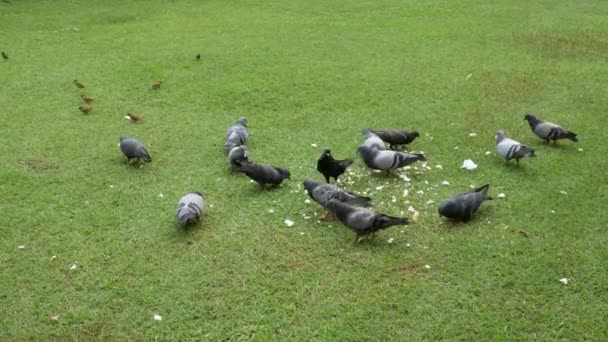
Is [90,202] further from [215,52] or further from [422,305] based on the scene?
[215,52]

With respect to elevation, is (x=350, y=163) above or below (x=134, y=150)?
above

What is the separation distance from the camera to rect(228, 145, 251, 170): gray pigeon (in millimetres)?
5395

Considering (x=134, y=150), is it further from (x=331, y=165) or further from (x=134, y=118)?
(x=331, y=165)

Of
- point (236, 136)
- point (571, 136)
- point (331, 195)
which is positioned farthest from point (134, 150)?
point (571, 136)

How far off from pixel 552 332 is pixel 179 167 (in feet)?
11.9

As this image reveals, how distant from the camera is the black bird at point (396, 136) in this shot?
5.79 m

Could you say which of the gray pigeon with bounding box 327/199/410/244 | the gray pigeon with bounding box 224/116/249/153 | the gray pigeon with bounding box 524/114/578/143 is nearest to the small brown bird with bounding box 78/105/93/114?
the gray pigeon with bounding box 224/116/249/153

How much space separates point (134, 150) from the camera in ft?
18.2

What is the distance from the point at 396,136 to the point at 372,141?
0.41 m

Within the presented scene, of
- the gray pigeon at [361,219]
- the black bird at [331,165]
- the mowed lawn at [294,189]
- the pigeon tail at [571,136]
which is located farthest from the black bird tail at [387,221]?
the pigeon tail at [571,136]

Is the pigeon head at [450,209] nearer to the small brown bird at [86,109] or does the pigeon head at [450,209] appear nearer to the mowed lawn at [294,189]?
Answer: the mowed lawn at [294,189]

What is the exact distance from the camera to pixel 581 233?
4.62m

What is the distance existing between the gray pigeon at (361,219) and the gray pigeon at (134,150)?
2051 millimetres

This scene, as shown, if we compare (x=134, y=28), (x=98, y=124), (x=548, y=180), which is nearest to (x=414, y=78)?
(x=548, y=180)
